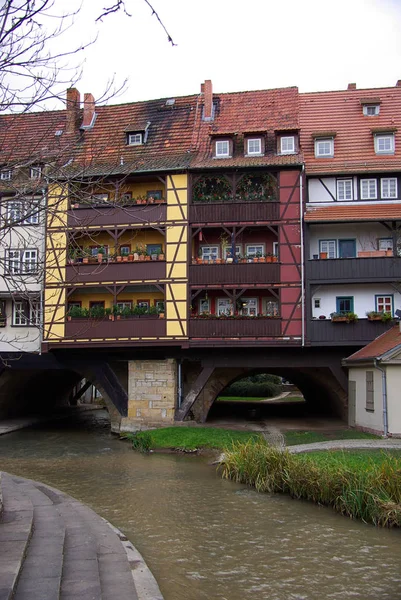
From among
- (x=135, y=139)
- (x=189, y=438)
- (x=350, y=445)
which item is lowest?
Result: (x=189, y=438)

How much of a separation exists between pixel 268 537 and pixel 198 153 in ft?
62.0

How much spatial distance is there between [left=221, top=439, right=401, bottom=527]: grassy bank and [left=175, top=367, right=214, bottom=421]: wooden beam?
29.0ft

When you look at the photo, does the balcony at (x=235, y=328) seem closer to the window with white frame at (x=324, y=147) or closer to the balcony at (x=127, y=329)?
the balcony at (x=127, y=329)

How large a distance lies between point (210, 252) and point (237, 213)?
2.26 meters

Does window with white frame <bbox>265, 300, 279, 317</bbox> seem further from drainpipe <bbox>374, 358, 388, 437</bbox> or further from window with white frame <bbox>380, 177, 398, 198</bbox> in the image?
window with white frame <bbox>380, 177, 398, 198</bbox>

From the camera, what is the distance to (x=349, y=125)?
2678 cm

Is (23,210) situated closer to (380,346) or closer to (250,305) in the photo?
(380,346)

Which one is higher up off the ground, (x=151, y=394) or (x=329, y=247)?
(x=329, y=247)

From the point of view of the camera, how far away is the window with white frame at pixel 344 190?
24.3 metres

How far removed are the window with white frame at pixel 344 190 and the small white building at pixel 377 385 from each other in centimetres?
559

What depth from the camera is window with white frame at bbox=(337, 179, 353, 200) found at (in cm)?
2434

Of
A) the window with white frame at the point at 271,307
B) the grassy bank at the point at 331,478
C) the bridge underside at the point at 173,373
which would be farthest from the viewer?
the bridge underside at the point at 173,373

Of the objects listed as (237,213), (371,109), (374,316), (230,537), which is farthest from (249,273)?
(230,537)

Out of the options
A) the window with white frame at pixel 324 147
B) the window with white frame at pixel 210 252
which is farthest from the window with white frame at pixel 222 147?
the window with white frame at pixel 210 252
